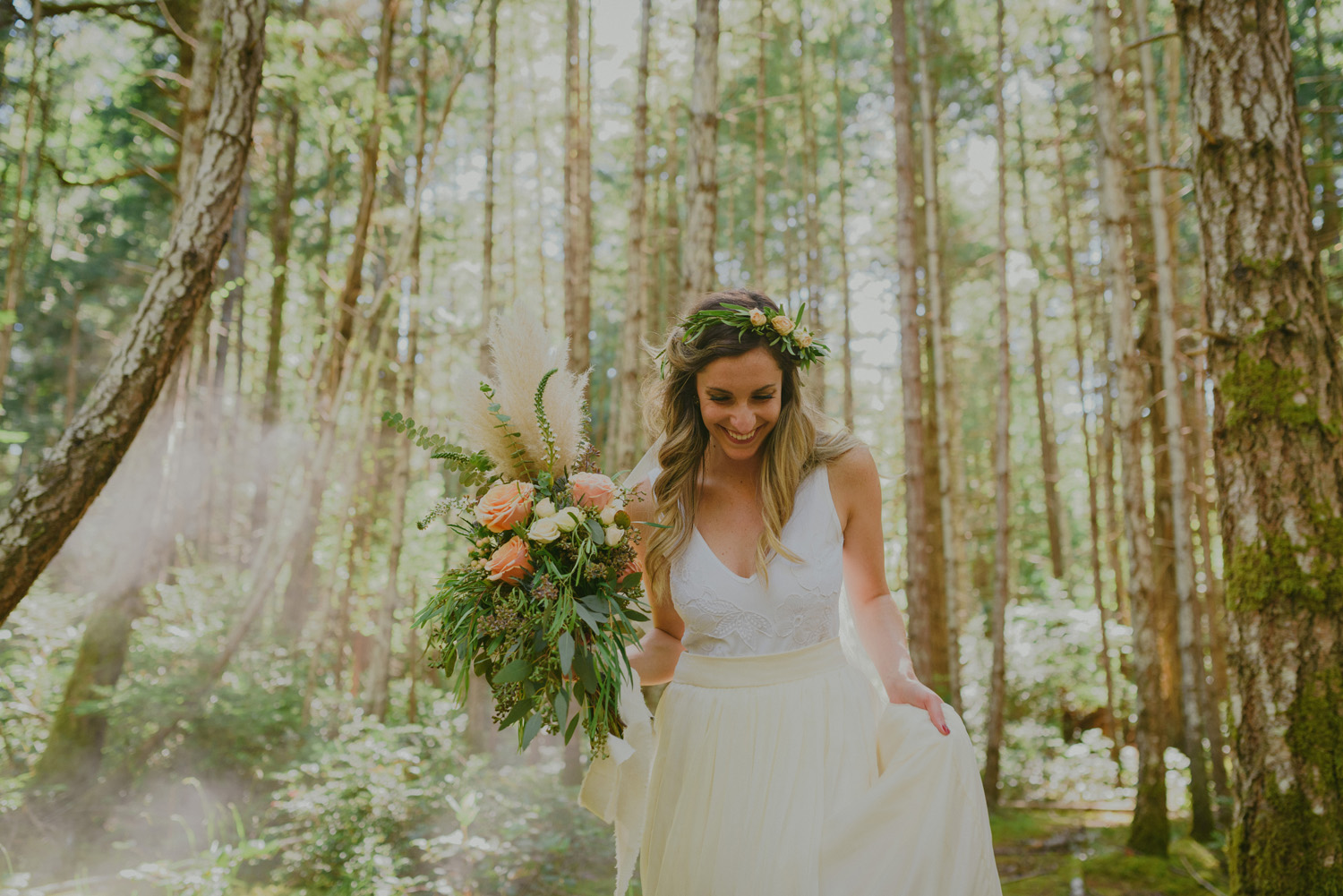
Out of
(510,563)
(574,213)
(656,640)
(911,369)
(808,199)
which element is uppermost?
(808,199)

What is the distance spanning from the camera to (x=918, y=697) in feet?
6.42

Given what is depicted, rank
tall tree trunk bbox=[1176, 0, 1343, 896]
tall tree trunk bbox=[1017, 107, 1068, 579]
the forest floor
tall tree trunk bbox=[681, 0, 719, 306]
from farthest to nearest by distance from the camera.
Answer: tall tree trunk bbox=[1017, 107, 1068, 579]
the forest floor
tall tree trunk bbox=[681, 0, 719, 306]
tall tree trunk bbox=[1176, 0, 1343, 896]

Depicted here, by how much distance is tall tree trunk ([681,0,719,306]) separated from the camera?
4.74m

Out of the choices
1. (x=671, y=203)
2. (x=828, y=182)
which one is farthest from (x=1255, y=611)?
(x=828, y=182)

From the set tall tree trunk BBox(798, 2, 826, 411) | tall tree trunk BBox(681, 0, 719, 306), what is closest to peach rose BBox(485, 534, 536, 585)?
tall tree trunk BBox(681, 0, 719, 306)

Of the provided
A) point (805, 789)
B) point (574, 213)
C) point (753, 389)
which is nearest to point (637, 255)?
point (574, 213)

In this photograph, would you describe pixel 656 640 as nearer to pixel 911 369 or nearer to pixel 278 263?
pixel 911 369

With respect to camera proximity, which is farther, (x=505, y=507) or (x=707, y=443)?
(x=707, y=443)

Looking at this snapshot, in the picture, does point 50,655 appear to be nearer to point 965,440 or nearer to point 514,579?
point 514,579

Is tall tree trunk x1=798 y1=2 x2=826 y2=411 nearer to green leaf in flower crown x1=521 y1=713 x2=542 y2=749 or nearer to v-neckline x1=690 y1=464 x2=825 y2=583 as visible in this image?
v-neckline x1=690 y1=464 x2=825 y2=583

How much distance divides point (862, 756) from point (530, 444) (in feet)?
3.61

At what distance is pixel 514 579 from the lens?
5.51 feet

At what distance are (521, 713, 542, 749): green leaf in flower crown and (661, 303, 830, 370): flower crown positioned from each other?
103 centimetres

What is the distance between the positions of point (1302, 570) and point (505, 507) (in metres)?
2.82
